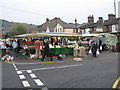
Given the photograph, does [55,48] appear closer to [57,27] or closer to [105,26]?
[105,26]

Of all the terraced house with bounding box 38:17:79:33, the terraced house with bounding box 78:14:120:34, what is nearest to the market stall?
the terraced house with bounding box 78:14:120:34

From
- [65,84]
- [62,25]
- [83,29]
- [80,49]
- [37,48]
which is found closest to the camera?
[65,84]

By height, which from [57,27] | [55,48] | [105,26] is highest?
[57,27]

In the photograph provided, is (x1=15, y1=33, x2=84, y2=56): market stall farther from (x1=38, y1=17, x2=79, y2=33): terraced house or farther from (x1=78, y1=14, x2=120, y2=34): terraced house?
(x1=38, y1=17, x2=79, y2=33): terraced house

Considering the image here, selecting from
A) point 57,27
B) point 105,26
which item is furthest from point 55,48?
point 57,27

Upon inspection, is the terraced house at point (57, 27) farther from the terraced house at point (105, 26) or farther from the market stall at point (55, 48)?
the market stall at point (55, 48)

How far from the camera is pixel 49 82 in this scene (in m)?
6.18

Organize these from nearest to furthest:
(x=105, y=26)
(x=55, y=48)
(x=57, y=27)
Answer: (x=55, y=48) → (x=105, y=26) → (x=57, y=27)

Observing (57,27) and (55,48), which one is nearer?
(55,48)

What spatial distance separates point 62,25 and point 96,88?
5520cm

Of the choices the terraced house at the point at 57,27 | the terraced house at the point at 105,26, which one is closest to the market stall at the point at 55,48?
the terraced house at the point at 105,26

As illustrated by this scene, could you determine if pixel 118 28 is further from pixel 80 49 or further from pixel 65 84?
pixel 65 84

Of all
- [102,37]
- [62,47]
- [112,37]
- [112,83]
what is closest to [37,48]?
[62,47]

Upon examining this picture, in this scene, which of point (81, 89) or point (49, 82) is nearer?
point (81, 89)
